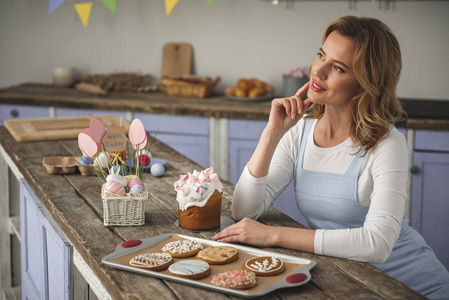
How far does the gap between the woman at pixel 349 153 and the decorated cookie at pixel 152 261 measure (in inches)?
10.0

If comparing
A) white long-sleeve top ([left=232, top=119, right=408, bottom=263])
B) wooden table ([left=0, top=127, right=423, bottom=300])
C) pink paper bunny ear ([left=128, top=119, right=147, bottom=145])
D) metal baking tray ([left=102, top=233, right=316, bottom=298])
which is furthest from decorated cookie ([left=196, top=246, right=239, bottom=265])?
pink paper bunny ear ([left=128, top=119, right=147, bottom=145])

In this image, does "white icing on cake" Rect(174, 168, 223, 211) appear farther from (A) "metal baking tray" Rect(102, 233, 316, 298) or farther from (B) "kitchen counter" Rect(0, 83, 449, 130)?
(B) "kitchen counter" Rect(0, 83, 449, 130)

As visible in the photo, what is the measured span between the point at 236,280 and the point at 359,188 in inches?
26.4

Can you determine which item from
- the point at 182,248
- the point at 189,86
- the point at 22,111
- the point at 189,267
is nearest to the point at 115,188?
Answer: the point at 182,248

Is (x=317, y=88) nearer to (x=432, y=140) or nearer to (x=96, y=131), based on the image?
(x=96, y=131)

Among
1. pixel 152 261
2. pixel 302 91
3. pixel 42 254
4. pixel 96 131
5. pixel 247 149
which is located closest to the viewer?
pixel 152 261

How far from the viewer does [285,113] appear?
1.88m

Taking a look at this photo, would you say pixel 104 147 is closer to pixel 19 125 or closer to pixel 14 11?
pixel 19 125

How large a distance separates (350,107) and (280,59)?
99.4 inches

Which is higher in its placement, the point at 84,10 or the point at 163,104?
the point at 84,10

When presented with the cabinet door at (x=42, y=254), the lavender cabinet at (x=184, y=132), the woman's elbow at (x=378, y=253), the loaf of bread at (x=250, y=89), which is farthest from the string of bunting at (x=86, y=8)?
the woman's elbow at (x=378, y=253)

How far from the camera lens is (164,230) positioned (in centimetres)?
165

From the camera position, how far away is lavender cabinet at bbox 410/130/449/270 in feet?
11.2

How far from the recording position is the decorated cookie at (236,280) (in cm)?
125
